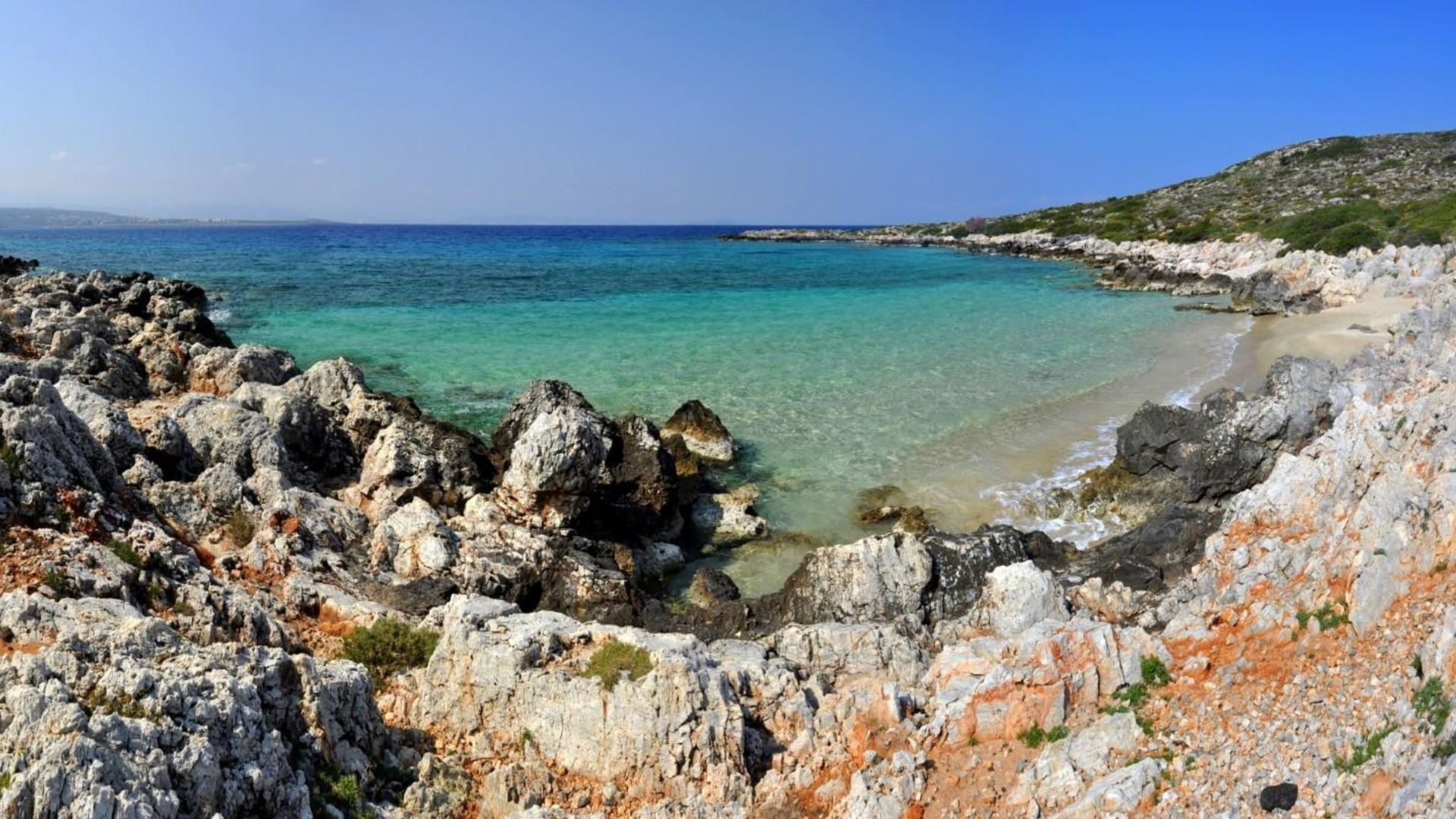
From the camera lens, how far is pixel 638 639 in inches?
367

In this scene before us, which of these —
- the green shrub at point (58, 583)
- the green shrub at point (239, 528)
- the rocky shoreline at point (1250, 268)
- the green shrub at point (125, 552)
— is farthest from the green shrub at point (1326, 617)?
the rocky shoreline at point (1250, 268)

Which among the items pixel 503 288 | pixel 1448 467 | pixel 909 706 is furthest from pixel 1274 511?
pixel 503 288

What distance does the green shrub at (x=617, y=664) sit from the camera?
8.74 meters

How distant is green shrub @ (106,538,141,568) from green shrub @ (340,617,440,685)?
A: 2723 mm

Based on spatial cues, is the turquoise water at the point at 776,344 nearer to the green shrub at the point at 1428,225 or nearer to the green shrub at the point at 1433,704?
the green shrub at the point at 1433,704

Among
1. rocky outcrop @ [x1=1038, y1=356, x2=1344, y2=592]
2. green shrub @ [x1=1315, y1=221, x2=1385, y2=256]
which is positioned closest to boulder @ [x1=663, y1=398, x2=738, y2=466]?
rocky outcrop @ [x1=1038, y1=356, x2=1344, y2=592]

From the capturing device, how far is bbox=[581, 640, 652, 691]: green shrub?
874 centimetres

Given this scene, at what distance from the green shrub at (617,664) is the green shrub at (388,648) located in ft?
8.11

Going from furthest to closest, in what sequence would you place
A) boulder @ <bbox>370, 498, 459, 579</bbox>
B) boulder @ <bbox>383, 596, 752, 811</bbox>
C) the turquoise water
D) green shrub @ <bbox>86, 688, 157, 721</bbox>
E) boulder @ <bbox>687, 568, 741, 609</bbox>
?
the turquoise water
boulder @ <bbox>687, 568, 741, 609</bbox>
boulder @ <bbox>370, 498, 459, 579</bbox>
boulder @ <bbox>383, 596, 752, 811</bbox>
green shrub @ <bbox>86, 688, 157, 721</bbox>

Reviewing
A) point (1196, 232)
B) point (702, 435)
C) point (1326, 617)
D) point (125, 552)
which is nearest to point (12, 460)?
point (125, 552)

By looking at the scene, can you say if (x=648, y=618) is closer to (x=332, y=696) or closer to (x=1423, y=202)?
(x=332, y=696)

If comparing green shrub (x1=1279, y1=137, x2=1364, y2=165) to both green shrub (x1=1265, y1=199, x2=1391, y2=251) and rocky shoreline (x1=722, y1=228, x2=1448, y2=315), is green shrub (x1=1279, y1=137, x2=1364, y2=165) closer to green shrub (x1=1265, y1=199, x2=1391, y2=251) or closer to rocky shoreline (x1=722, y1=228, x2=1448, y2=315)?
rocky shoreline (x1=722, y1=228, x2=1448, y2=315)

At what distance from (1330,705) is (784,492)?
1274 cm

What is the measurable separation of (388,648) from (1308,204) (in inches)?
3982
